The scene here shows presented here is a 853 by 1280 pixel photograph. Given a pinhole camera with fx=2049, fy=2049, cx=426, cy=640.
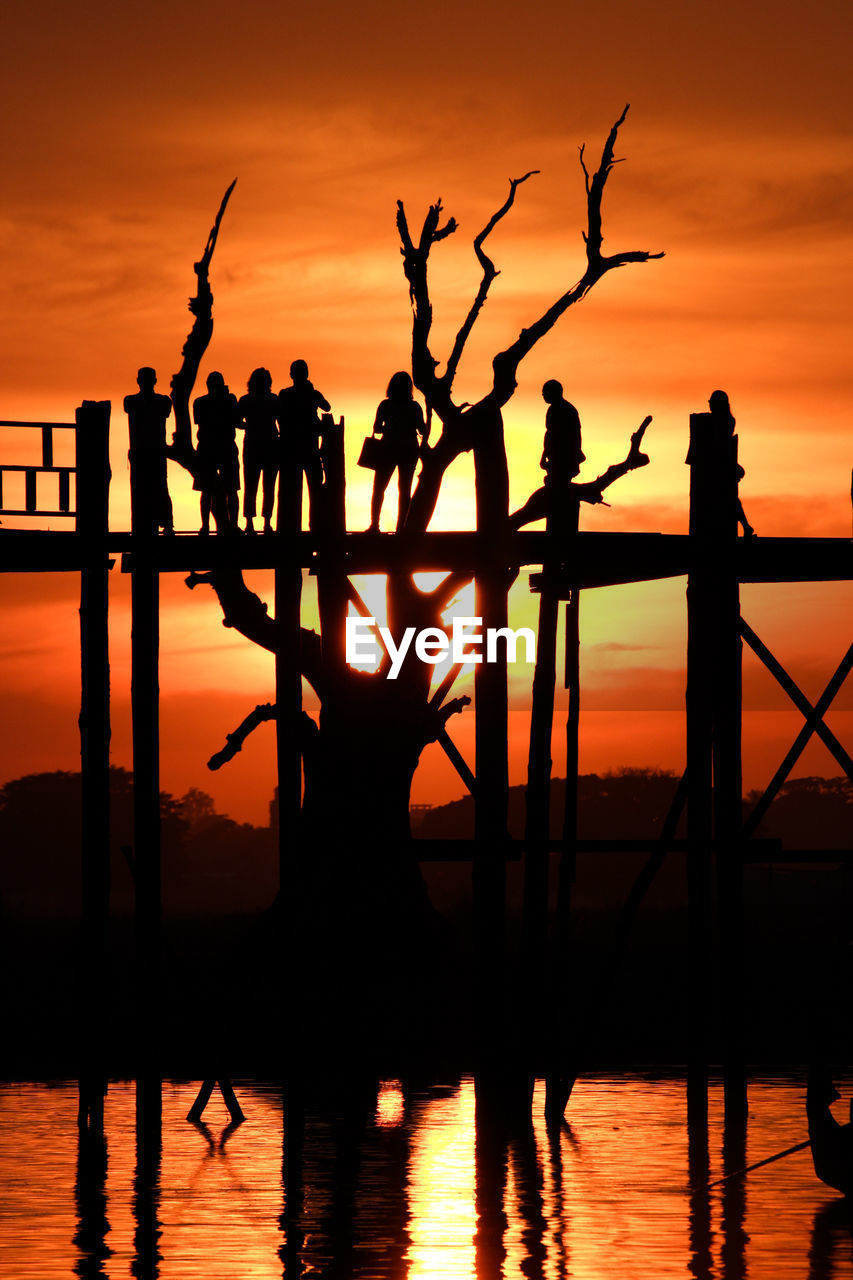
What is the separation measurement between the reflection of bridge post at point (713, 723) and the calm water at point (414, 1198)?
45.4 inches

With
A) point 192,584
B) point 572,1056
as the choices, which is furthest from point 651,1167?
point 192,584

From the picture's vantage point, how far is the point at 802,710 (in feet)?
55.0

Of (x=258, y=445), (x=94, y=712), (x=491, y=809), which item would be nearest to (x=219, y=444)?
(x=258, y=445)

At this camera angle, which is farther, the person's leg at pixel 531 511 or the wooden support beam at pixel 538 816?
the person's leg at pixel 531 511

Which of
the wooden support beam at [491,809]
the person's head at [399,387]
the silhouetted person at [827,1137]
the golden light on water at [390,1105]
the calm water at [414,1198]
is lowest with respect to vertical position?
the golden light on water at [390,1105]

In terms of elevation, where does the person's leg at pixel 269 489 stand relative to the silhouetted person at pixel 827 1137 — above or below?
above

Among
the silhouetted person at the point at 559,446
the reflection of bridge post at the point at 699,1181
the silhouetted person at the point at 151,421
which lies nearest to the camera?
the reflection of bridge post at the point at 699,1181

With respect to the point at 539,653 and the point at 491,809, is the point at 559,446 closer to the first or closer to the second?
the point at 539,653

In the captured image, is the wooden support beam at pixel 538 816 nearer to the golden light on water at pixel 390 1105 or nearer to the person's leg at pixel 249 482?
the golden light on water at pixel 390 1105

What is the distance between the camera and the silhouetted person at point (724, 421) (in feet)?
54.1

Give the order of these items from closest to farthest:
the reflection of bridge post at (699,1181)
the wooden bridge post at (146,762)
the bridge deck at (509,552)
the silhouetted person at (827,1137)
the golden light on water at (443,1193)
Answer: the golden light on water at (443,1193)
the reflection of bridge post at (699,1181)
the silhouetted person at (827,1137)
the bridge deck at (509,552)
the wooden bridge post at (146,762)

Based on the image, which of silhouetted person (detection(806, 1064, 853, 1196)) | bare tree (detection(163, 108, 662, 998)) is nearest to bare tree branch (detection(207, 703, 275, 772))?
bare tree (detection(163, 108, 662, 998))

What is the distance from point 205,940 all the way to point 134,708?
1869 cm

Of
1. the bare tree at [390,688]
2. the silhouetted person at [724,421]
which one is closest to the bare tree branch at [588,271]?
the bare tree at [390,688]
